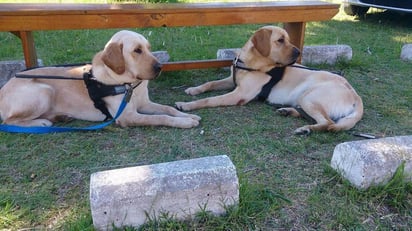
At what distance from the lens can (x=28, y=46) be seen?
3.47 m

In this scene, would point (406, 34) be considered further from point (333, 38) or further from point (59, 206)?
point (59, 206)

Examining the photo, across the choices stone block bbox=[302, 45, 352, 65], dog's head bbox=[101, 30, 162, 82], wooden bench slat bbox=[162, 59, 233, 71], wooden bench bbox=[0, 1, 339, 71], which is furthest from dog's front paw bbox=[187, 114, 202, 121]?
stone block bbox=[302, 45, 352, 65]

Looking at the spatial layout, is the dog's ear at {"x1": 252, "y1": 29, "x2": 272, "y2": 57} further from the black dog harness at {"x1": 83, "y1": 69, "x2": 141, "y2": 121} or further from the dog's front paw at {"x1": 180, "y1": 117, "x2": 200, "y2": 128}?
the black dog harness at {"x1": 83, "y1": 69, "x2": 141, "y2": 121}

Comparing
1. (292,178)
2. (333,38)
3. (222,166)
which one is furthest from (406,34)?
(222,166)

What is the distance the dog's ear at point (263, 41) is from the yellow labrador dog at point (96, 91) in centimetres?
95

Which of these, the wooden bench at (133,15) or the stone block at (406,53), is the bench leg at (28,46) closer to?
the wooden bench at (133,15)

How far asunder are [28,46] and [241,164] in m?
2.42

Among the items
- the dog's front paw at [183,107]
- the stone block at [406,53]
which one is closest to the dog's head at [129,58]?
the dog's front paw at [183,107]

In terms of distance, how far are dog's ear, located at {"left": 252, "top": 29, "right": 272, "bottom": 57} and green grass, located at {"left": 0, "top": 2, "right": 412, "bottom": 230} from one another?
540 mm

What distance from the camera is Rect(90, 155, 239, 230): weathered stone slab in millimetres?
1729

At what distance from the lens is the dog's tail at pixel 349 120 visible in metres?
2.94

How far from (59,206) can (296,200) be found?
52.8 inches

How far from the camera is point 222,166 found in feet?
6.17

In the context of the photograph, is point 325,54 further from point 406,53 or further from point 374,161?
point 374,161
